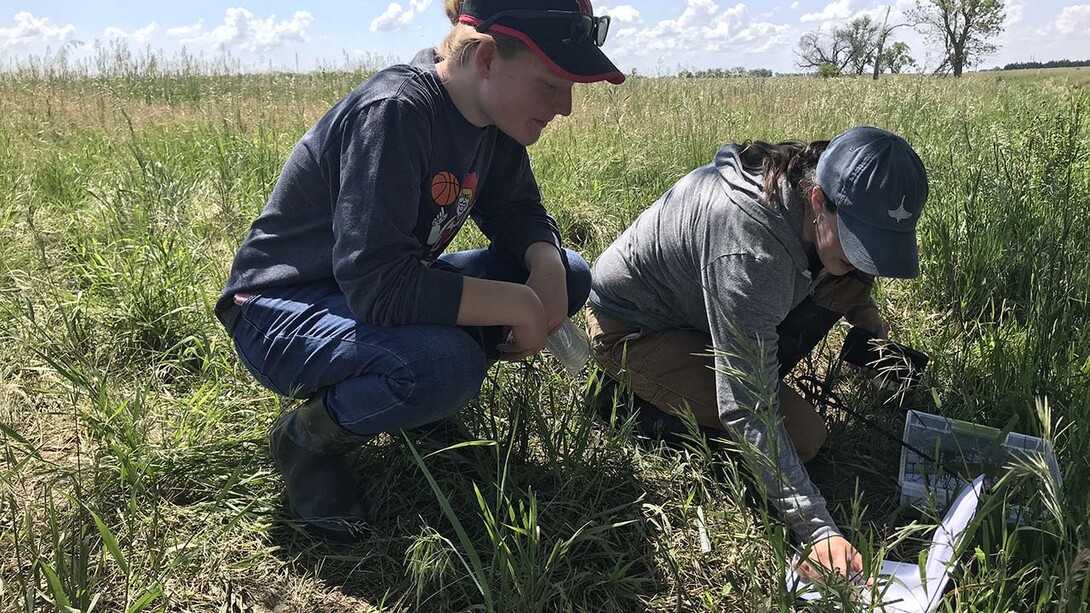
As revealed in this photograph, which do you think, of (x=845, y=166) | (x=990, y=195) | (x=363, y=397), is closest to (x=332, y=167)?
(x=363, y=397)

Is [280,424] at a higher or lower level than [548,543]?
higher

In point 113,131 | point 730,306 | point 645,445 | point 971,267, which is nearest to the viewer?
point 730,306

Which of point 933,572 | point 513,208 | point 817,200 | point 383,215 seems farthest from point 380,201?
point 933,572

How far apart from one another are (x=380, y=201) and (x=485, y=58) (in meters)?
0.36

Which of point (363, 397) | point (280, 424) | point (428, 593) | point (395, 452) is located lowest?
point (428, 593)

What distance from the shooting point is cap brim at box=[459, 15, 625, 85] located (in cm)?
144

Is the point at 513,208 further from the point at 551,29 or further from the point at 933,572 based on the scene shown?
the point at 933,572

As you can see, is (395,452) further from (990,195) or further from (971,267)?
(990,195)

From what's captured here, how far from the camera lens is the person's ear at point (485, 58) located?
58.3 inches

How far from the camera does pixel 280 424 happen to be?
1.75 m

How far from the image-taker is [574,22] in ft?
4.85

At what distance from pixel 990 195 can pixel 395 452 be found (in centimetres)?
223

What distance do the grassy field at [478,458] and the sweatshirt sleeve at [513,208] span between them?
341 millimetres

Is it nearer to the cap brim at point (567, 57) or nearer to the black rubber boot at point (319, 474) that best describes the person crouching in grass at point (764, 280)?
the cap brim at point (567, 57)
